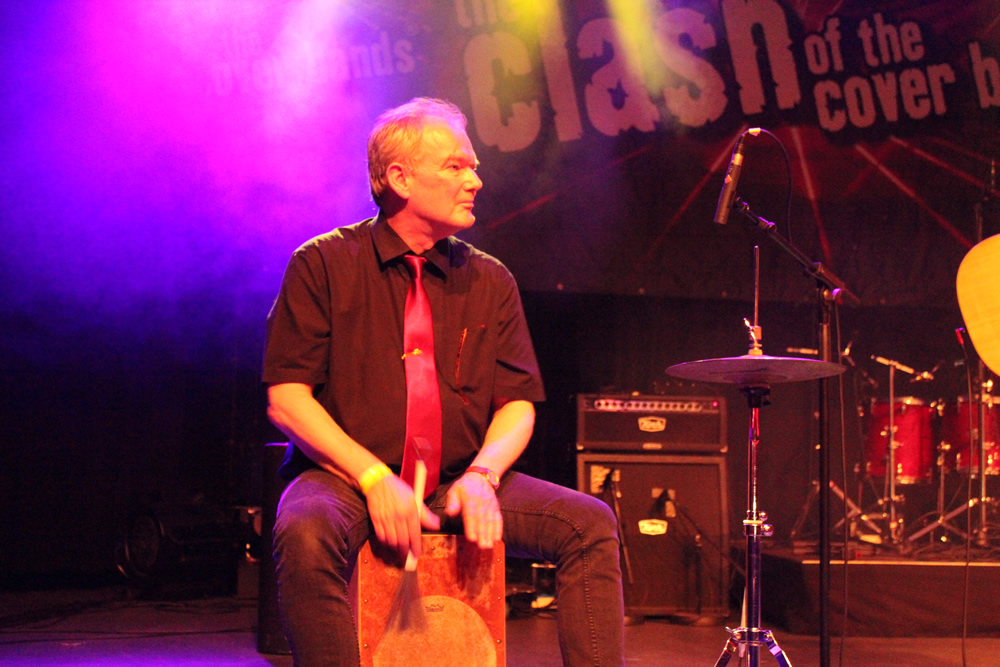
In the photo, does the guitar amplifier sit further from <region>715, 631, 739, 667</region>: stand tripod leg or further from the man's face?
the man's face

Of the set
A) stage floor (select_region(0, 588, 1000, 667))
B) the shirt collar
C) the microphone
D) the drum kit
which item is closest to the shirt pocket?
the shirt collar

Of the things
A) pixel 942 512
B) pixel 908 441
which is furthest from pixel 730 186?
pixel 942 512

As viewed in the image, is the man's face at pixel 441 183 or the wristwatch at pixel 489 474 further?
the man's face at pixel 441 183

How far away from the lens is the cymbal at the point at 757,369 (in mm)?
2811

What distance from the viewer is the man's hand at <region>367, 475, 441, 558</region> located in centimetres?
193

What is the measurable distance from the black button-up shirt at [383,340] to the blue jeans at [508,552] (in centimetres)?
16

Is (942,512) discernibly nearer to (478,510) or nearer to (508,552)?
(508,552)

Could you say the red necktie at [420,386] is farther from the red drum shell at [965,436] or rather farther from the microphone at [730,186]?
the red drum shell at [965,436]

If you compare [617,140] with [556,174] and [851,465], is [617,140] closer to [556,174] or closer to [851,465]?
[556,174]

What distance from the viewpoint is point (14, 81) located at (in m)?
5.04

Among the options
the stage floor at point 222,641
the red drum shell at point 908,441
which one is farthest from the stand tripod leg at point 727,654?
the red drum shell at point 908,441

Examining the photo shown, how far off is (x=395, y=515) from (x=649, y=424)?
9.91ft

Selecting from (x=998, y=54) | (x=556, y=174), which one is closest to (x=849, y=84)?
(x=998, y=54)

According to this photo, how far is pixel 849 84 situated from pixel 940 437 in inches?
86.4
